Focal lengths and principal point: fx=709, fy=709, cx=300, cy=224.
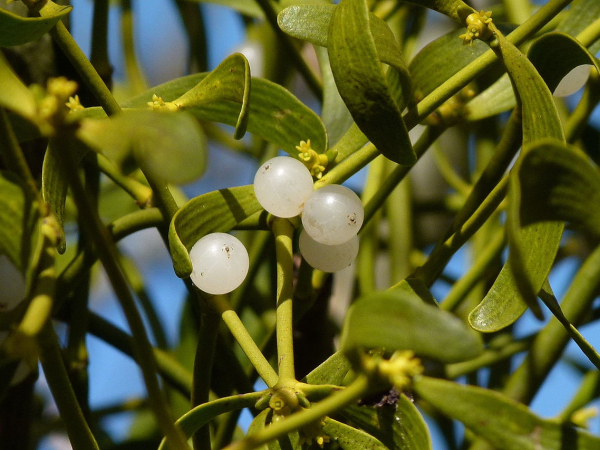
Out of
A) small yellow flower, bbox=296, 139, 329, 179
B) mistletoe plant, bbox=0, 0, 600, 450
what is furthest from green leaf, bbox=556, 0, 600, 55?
small yellow flower, bbox=296, 139, 329, 179

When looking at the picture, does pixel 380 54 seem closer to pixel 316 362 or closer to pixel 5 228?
pixel 5 228

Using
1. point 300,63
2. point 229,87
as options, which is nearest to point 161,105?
point 229,87

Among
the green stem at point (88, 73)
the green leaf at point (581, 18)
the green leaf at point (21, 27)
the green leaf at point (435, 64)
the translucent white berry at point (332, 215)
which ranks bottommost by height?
the translucent white berry at point (332, 215)

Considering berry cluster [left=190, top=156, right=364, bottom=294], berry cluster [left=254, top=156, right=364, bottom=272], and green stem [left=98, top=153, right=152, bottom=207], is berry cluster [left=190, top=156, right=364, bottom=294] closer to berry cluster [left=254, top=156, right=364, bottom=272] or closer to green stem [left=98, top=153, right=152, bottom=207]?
berry cluster [left=254, top=156, right=364, bottom=272]

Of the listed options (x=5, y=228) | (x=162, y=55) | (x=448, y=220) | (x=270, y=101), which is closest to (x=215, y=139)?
(x=448, y=220)

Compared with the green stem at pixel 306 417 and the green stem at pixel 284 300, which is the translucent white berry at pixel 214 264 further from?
the green stem at pixel 306 417

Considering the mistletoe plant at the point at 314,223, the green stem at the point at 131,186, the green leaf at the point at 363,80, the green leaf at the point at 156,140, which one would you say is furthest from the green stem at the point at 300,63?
the green leaf at the point at 156,140
